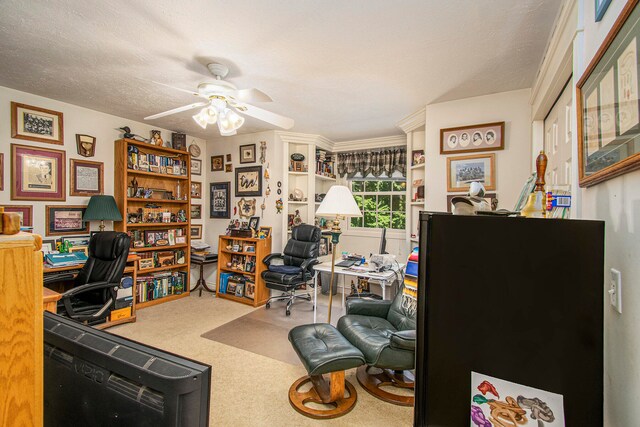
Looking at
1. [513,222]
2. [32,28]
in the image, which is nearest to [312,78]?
[32,28]

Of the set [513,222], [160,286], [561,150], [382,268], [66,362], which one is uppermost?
[561,150]

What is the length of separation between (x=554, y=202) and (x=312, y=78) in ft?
7.01

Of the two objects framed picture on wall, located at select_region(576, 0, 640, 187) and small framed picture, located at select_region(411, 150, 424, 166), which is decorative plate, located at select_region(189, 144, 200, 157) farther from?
framed picture on wall, located at select_region(576, 0, 640, 187)

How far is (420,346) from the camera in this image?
998 millimetres

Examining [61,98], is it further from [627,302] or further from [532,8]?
[627,302]

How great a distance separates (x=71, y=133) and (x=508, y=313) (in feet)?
15.0

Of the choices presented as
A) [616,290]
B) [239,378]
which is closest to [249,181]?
[239,378]

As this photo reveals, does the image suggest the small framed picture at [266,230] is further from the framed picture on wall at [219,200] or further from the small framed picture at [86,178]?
the small framed picture at [86,178]

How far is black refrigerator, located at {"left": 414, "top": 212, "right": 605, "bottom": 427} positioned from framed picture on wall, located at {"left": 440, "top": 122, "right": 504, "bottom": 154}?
245 centimetres

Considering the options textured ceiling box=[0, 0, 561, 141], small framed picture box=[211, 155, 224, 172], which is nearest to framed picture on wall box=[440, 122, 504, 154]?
textured ceiling box=[0, 0, 561, 141]

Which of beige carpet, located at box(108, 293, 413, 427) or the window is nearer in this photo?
beige carpet, located at box(108, 293, 413, 427)

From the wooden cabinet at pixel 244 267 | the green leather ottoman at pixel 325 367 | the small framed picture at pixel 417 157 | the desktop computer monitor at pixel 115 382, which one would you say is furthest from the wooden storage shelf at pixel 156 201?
the desktop computer monitor at pixel 115 382

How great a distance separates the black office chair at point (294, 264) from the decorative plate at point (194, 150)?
2109 millimetres

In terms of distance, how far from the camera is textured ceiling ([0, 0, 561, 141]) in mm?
1785
